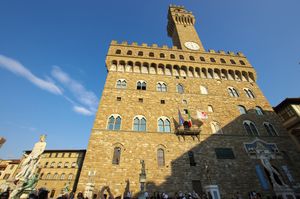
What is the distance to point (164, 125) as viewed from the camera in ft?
53.3

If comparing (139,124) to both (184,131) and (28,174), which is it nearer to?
(184,131)

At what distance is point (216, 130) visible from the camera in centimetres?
1661

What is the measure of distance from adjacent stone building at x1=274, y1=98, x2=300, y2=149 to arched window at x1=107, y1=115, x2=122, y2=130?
19379mm

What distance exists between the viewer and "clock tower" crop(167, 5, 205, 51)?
82.9ft

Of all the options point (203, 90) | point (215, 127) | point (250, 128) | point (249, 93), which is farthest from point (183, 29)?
point (250, 128)

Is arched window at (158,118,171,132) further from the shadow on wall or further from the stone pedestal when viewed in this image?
the stone pedestal

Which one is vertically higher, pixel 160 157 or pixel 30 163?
pixel 160 157

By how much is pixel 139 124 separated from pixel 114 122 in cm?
245

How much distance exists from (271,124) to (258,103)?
9.39 feet

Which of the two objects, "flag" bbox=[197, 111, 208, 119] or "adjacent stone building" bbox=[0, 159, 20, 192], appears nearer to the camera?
"flag" bbox=[197, 111, 208, 119]

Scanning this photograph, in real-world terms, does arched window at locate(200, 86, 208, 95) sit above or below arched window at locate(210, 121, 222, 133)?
above

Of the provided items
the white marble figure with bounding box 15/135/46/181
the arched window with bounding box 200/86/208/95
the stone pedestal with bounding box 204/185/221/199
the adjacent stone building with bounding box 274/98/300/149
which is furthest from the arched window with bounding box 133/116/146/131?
the adjacent stone building with bounding box 274/98/300/149

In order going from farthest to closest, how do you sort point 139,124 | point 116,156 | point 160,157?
point 139,124 < point 160,157 < point 116,156

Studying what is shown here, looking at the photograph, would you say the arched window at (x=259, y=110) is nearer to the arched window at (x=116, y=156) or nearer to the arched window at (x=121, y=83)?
the arched window at (x=121, y=83)
